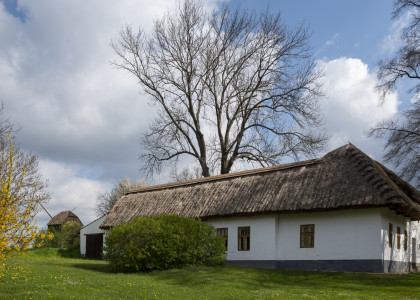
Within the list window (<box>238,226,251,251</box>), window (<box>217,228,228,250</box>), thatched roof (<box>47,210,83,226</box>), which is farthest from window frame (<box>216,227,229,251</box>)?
thatched roof (<box>47,210,83,226</box>)

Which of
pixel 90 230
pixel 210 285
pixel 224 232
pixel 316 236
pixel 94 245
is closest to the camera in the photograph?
pixel 210 285

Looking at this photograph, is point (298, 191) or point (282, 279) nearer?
point (282, 279)

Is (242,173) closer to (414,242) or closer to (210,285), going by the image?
(414,242)

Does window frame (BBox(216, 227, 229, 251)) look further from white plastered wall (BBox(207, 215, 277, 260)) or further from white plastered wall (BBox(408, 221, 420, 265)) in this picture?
white plastered wall (BBox(408, 221, 420, 265))

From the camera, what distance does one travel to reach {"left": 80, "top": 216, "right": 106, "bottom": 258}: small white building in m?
34.5

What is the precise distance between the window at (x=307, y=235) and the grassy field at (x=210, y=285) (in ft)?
7.75

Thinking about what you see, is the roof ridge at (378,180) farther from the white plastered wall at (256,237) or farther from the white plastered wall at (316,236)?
the white plastered wall at (256,237)

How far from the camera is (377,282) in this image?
50.6 ft

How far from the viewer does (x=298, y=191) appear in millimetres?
21141

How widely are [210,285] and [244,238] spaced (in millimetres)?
8136

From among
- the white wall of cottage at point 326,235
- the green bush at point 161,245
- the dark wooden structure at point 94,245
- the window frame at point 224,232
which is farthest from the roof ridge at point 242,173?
the dark wooden structure at point 94,245

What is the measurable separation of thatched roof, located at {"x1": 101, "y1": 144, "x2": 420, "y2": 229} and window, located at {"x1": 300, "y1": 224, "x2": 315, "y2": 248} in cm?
114

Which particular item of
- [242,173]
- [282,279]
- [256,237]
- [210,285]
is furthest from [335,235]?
[210,285]

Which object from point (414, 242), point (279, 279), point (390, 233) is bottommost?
point (279, 279)
